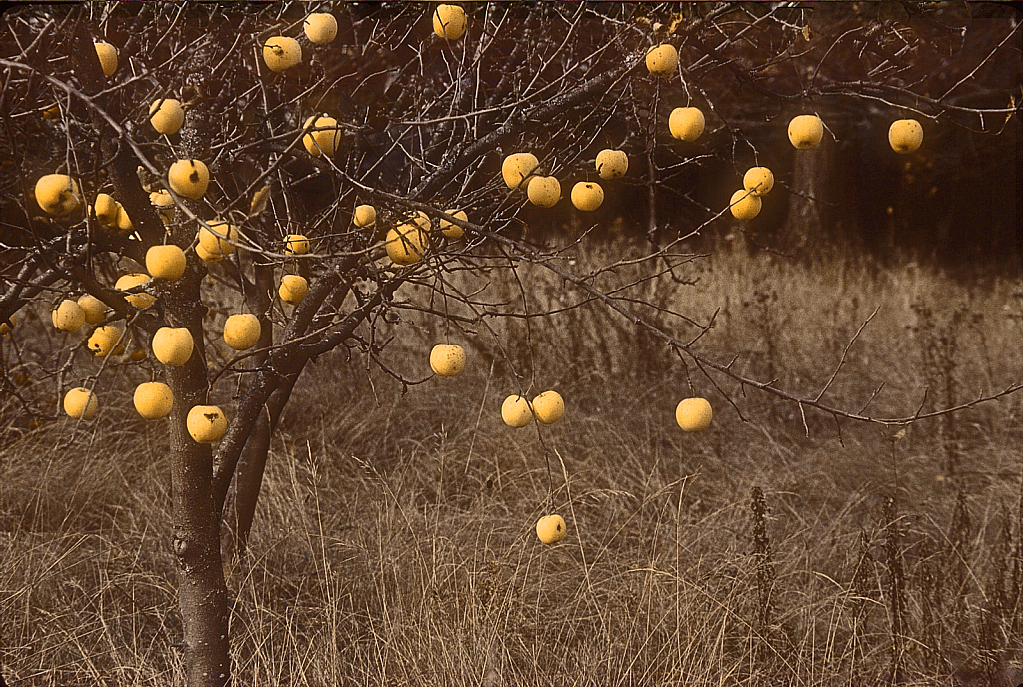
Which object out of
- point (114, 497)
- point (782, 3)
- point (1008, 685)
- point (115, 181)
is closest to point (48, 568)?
point (114, 497)

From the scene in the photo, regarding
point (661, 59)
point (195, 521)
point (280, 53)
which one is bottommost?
point (195, 521)

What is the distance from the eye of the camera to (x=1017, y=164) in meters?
8.15

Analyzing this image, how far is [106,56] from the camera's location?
1535 millimetres

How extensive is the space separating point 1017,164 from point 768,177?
26.7ft

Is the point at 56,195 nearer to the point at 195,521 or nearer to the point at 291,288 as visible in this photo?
the point at 291,288

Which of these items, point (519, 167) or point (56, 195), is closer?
point (56, 195)

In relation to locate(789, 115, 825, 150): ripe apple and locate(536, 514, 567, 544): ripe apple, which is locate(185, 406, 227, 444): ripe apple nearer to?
locate(536, 514, 567, 544): ripe apple

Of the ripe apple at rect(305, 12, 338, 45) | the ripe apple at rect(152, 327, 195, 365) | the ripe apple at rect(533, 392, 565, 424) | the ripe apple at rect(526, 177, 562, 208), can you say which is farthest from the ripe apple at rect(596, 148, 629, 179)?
the ripe apple at rect(152, 327, 195, 365)

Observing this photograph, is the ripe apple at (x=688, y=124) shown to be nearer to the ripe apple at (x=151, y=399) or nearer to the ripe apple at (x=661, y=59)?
the ripe apple at (x=661, y=59)

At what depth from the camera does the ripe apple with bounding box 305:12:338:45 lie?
1.56 m

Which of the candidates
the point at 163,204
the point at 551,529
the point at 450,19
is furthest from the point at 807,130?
the point at 163,204

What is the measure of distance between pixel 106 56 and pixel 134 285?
1.45ft

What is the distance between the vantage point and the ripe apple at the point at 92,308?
1572 millimetres

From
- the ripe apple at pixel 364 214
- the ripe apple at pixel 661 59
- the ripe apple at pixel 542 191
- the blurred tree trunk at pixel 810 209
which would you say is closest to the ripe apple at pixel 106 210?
the ripe apple at pixel 364 214
